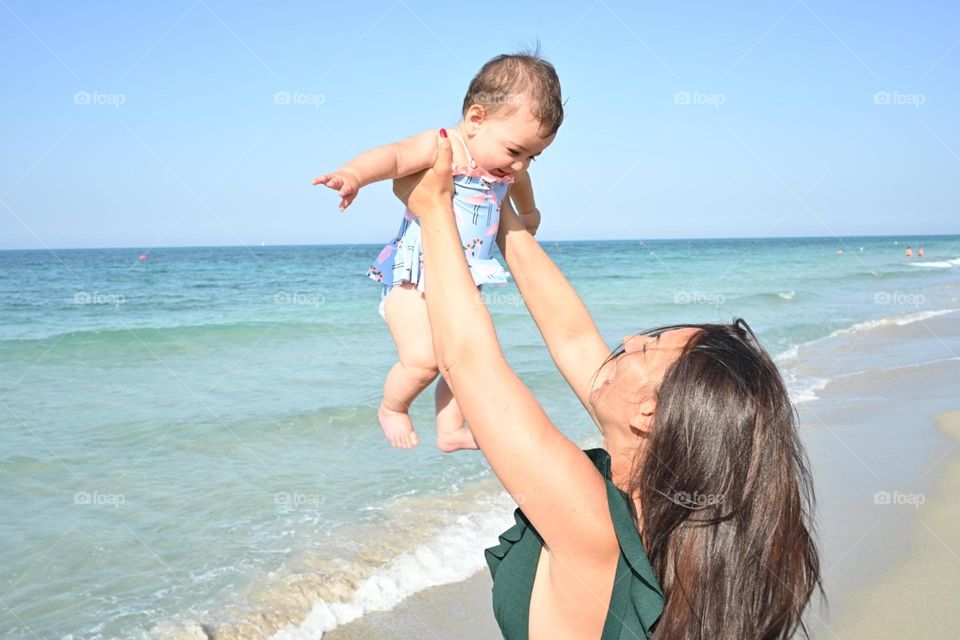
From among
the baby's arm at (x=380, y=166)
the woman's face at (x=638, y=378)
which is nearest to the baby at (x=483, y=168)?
the baby's arm at (x=380, y=166)

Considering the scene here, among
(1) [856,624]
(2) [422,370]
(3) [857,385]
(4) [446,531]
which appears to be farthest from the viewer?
(3) [857,385]

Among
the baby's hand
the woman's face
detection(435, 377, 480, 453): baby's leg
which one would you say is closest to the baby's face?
the baby's hand

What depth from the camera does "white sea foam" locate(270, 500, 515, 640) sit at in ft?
15.5

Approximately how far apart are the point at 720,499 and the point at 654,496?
0.12 m

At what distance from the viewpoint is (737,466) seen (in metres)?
1.61

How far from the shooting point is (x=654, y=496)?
1649 millimetres

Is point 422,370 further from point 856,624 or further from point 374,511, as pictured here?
point 374,511

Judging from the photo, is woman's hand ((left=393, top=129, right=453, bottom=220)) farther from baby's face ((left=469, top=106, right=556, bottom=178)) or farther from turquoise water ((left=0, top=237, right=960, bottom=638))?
turquoise water ((left=0, top=237, right=960, bottom=638))

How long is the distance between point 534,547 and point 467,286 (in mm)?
530

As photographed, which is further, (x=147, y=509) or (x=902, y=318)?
(x=902, y=318)

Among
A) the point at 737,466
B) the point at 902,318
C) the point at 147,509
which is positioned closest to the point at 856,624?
the point at 737,466

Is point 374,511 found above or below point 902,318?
below

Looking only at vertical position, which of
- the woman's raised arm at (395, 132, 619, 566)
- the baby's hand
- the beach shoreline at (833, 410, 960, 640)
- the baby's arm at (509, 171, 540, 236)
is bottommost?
the beach shoreline at (833, 410, 960, 640)

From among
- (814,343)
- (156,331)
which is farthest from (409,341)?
(156,331)
